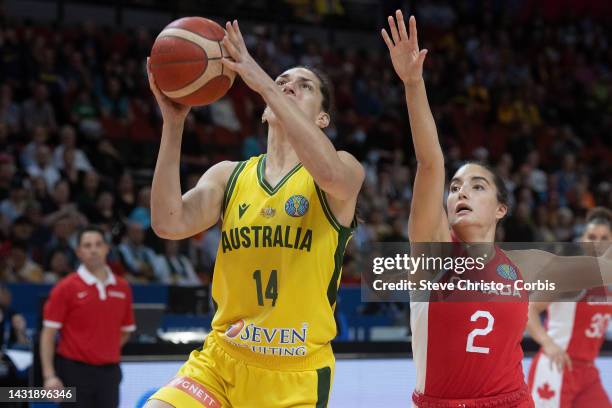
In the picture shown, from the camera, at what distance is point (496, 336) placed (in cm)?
375

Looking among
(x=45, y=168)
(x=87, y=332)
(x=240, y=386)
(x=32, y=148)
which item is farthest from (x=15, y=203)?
(x=240, y=386)

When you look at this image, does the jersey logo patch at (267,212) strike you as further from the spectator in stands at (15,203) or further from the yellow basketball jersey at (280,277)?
the spectator in stands at (15,203)

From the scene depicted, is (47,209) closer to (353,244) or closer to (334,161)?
(353,244)

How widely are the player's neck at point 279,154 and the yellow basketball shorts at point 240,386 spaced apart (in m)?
0.79

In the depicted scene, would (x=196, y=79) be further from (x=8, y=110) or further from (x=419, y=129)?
(x=8, y=110)

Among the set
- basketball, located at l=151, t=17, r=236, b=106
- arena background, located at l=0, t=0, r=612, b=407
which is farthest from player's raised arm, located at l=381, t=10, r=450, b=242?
arena background, located at l=0, t=0, r=612, b=407

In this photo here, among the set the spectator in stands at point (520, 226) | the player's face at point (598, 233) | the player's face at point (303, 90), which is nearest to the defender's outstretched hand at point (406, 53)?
the player's face at point (303, 90)

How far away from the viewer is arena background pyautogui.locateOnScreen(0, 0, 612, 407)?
8008mm

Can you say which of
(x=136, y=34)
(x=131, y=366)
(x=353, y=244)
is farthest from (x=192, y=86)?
(x=136, y=34)

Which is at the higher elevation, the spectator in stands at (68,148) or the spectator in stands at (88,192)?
the spectator in stands at (68,148)

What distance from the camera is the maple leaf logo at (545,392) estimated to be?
5.90 m

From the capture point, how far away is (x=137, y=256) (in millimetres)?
9430

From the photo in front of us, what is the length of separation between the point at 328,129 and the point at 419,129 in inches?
382

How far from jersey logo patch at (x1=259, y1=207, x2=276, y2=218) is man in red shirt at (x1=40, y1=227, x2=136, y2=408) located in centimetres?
320
